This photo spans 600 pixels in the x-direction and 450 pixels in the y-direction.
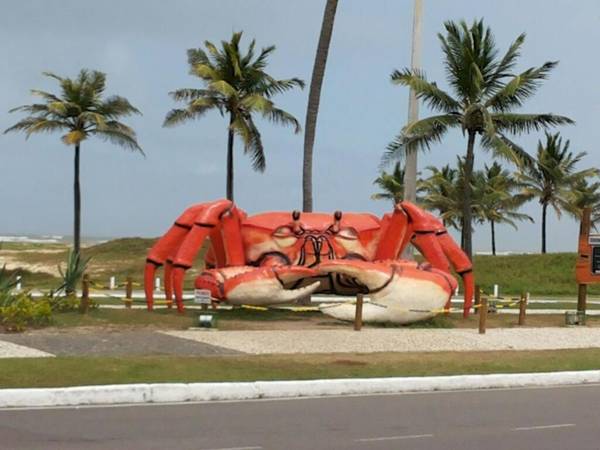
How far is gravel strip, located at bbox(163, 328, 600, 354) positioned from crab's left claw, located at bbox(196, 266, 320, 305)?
0.99 m

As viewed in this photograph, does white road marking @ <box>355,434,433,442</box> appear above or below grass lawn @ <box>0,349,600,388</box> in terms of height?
below

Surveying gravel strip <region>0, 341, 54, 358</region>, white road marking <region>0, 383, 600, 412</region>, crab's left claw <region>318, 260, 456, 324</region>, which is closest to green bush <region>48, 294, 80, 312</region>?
gravel strip <region>0, 341, 54, 358</region>

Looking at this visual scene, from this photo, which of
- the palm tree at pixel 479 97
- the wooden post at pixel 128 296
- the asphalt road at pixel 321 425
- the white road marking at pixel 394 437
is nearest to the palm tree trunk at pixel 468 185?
the palm tree at pixel 479 97

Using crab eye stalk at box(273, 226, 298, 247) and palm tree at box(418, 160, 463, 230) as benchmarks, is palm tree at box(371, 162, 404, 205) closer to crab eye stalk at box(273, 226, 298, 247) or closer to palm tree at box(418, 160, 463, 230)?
palm tree at box(418, 160, 463, 230)

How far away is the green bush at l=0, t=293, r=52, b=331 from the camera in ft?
53.4

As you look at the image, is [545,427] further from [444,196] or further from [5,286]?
[444,196]

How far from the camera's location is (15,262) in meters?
55.2

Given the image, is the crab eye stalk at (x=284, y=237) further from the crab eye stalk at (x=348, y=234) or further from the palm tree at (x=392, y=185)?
the palm tree at (x=392, y=185)

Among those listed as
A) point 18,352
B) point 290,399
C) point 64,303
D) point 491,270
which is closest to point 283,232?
point 64,303

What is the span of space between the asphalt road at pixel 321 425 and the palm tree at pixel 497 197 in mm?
44827

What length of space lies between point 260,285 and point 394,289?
273 centimetres

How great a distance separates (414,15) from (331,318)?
9.41 m

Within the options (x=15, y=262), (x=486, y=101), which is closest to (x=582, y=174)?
(x=486, y=101)

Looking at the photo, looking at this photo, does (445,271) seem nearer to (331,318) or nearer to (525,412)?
(331,318)
